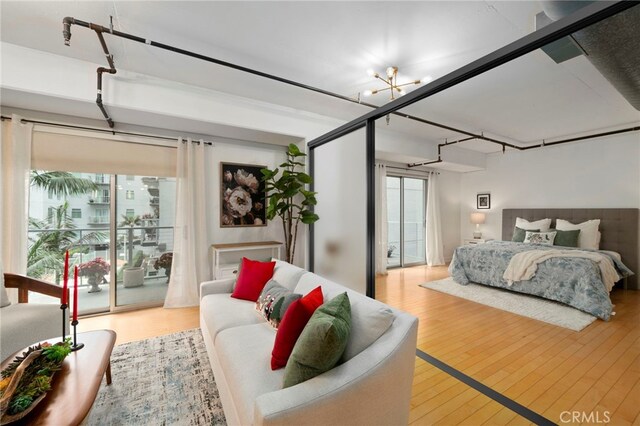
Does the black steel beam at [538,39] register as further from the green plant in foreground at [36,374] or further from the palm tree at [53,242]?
the palm tree at [53,242]

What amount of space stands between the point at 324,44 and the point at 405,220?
4.80 metres

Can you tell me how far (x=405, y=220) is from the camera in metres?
6.29

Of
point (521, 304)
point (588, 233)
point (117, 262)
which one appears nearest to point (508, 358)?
point (521, 304)

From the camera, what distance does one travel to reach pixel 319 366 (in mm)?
1147

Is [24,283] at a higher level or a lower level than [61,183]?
lower

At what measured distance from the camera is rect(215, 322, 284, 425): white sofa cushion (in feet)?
4.06

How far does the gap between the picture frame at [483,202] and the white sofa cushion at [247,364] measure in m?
6.37

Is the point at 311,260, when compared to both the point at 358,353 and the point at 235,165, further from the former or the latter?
the point at 358,353

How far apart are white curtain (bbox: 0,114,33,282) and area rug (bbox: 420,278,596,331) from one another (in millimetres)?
5360

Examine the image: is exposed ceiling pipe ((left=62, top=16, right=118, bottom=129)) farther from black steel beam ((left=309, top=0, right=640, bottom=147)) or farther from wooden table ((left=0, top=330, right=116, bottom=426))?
black steel beam ((left=309, top=0, right=640, bottom=147))

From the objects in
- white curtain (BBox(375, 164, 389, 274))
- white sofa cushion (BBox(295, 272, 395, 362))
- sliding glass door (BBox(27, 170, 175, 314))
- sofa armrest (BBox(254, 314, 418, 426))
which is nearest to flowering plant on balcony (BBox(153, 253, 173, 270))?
sliding glass door (BBox(27, 170, 175, 314))

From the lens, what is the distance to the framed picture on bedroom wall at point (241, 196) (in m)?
Answer: 3.90

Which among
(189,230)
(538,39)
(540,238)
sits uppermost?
(538,39)

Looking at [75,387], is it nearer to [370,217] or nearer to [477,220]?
[370,217]
